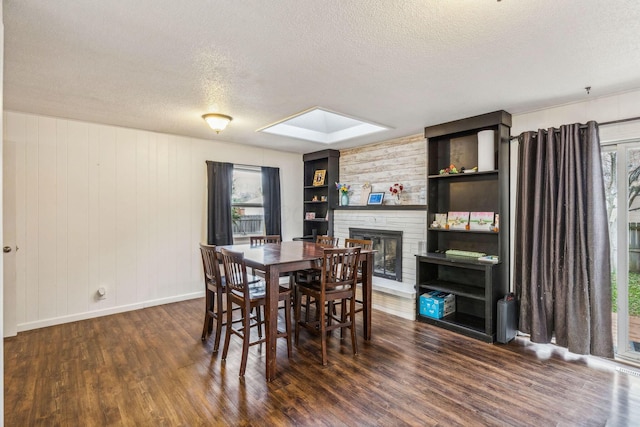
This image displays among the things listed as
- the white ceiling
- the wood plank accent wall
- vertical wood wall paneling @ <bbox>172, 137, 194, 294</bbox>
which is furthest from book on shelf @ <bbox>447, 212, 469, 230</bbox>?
vertical wood wall paneling @ <bbox>172, 137, 194, 294</bbox>

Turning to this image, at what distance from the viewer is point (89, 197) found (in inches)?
158

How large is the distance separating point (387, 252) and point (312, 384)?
105 inches

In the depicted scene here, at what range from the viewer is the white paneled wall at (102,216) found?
3.67 meters

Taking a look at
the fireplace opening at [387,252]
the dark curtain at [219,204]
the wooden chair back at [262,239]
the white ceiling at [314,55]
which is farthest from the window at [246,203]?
the white ceiling at [314,55]

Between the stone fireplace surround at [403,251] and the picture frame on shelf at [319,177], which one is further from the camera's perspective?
the picture frame on shelf at [319,177]

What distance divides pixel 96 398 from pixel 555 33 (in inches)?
150

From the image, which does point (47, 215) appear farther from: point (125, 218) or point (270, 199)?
point (270, 199)

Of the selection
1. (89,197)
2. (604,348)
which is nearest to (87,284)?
(89,197)

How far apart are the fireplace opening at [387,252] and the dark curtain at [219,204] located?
6.74 ft

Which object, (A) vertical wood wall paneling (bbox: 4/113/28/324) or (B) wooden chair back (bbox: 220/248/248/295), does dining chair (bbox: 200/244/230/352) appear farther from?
(A) vertical wood wall paneling (bbox: 4/113/28/324)

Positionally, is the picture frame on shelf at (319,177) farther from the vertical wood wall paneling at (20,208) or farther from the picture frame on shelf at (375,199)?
the vertical wood wall paneling at (20,208)

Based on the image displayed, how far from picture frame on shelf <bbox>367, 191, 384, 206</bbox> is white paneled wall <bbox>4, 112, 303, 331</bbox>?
7.46 ft

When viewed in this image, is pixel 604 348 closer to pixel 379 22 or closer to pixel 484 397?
A: pixel 484 397

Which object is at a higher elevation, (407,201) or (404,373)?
(407,201)
